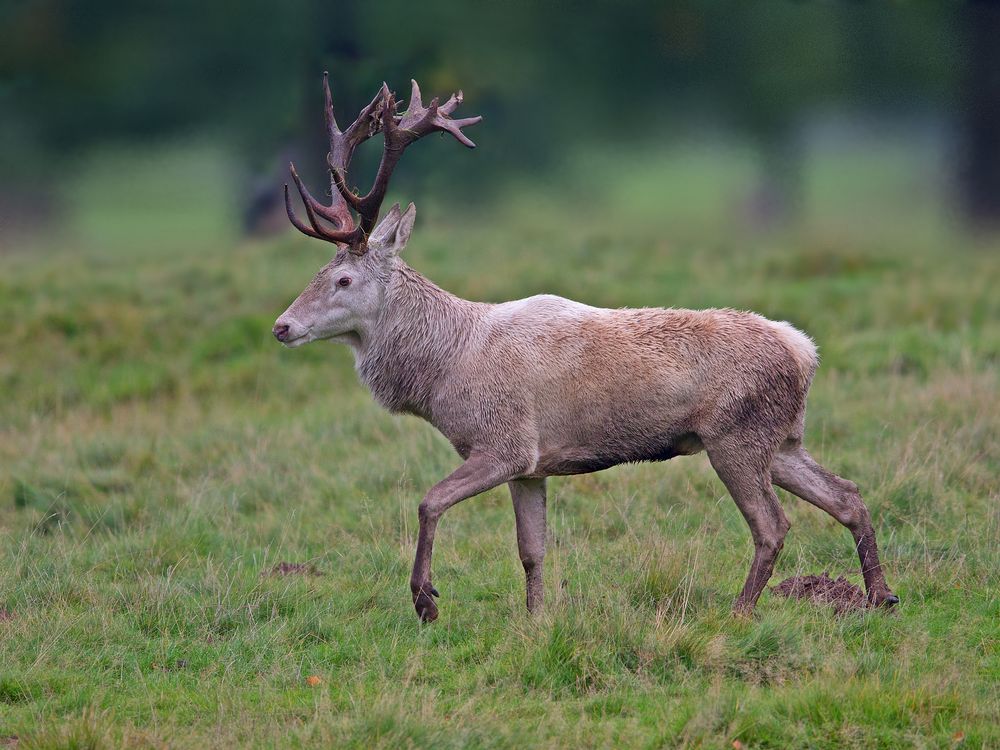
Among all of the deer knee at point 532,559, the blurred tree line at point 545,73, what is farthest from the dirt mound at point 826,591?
the blurred tree line at point 545,73

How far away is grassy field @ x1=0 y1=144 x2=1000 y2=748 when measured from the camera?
5219 millimetres

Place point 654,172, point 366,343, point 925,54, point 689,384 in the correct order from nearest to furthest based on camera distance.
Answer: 1. point 689,384
2. point 366,343
3. point 654,172
4. point 925,54

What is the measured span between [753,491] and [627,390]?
0.85m

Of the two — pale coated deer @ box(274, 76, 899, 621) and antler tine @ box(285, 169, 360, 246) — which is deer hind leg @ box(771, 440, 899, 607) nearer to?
pale coated deer @ box(274, 76, 899, 621)

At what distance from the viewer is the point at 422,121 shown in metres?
6.99

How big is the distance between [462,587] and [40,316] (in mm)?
8822

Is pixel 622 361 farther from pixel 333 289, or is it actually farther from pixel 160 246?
pixel 160 246

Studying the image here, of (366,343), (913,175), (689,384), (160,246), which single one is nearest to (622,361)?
(689,384)

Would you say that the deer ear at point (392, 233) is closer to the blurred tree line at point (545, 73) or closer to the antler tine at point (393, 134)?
the antler tine at point (393, 134)

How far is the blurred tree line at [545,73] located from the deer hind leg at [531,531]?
6623 millimetres

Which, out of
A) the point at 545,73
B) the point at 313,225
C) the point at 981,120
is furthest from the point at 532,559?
the point at 981,120

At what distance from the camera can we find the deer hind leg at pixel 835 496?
21.4ft

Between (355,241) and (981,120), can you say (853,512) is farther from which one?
(981,120)

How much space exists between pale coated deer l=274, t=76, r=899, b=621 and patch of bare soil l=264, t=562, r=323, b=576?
116cm
